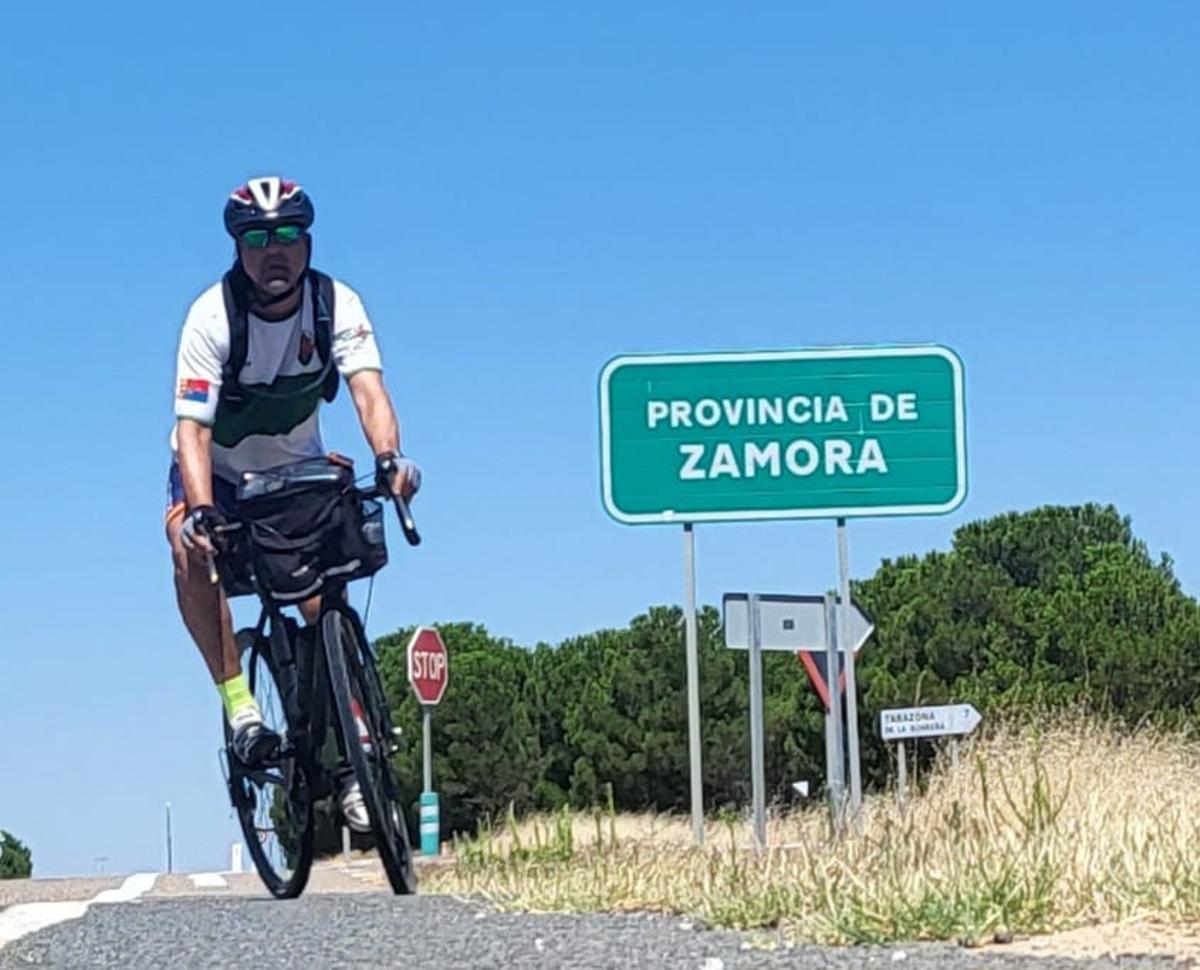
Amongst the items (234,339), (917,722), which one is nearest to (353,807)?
(234,339)

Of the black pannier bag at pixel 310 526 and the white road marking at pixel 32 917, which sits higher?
the black pannier bag at pixel 310 526

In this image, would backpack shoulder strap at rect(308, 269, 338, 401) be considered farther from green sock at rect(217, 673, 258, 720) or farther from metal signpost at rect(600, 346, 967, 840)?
metal signpost at rect(600, 346, 967, 840)

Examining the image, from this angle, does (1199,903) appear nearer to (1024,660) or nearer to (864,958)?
(864,958)

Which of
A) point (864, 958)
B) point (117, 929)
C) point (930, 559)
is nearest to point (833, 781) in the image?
point (117, 929)

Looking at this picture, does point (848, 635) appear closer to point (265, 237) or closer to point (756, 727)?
point (756, 727)

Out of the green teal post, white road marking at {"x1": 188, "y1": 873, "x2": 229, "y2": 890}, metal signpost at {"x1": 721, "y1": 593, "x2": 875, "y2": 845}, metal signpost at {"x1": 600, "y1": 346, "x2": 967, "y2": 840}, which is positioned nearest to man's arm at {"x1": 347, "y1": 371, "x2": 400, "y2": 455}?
metal signpost at {"x1": 721, "y1": 593, "x2": 875, "y2": 845}

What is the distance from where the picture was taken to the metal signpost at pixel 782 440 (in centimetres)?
1066

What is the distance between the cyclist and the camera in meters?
8.05

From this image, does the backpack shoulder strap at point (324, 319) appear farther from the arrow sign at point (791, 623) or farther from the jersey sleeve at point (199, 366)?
the arrow sign at point (791, 623)

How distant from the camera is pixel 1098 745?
10.7 metres

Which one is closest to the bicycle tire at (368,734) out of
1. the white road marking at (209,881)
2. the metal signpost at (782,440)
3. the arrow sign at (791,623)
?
the metal signpost at (782,440)

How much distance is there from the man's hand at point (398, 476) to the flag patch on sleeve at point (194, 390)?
0.65 m

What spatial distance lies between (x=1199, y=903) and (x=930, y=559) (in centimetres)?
5264

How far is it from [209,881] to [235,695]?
16.3 metres
